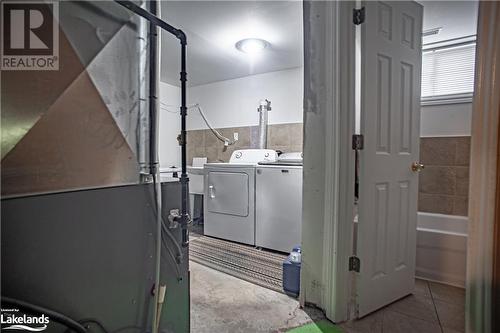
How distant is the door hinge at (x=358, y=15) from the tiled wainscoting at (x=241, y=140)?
1.75 metres

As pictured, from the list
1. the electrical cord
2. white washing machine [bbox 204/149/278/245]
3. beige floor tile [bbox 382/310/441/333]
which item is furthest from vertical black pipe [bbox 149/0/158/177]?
the electrical cord

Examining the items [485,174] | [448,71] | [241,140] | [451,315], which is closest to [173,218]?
[485,174]

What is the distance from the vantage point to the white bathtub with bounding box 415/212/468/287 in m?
1.86

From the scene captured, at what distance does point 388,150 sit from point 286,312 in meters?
1.14

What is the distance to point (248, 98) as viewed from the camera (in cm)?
361

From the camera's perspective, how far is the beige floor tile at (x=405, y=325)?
1.38 m

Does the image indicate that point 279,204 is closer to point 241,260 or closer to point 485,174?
point 241,260

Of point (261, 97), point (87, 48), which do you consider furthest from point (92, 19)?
point (261, 97)

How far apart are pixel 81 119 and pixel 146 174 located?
0.88 feet

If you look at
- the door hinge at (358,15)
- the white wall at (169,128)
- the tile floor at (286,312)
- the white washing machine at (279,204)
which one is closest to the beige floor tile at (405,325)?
the tile floor at (286,312)

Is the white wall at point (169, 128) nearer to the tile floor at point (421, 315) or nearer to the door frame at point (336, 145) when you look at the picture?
the door frame at point (336, 145)

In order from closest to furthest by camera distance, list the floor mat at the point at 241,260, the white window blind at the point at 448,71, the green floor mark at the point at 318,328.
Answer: the green floor mark at the point at 318,328 → the floor mat at the point at 241,260 → the white window blind at the point at 448,71

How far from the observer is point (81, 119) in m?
0.77

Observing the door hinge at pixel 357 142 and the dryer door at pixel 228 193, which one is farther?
the dryer door at pixel 228 193
